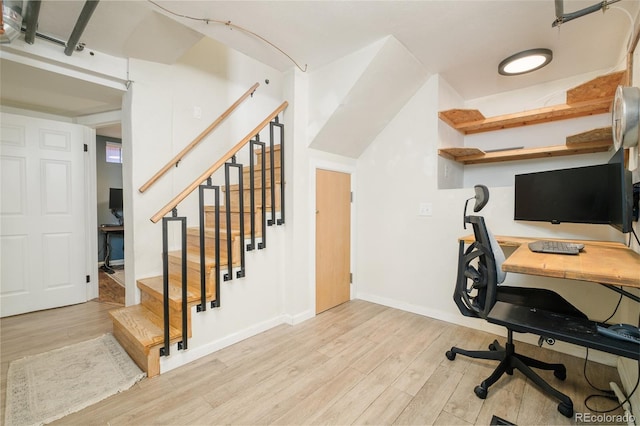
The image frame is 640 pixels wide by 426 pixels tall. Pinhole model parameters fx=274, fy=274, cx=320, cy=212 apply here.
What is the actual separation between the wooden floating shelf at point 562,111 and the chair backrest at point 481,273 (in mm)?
1484

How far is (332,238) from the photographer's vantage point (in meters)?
3.07

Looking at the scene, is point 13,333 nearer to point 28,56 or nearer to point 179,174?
point 179,174

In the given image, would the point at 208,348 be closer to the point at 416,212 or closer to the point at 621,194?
the point at 416,212

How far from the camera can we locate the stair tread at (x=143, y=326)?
71.8 inches

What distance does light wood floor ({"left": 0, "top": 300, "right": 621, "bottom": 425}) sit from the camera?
148 cm

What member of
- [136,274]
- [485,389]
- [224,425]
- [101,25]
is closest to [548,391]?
[485,389]

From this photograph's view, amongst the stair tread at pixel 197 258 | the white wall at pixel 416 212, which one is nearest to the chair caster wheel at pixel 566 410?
the white wall at pixel 416 212

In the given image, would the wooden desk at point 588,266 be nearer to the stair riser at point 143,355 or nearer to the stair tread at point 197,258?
the stair tread at point 197,258

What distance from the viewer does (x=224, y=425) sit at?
142cm

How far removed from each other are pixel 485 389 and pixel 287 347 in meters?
1.37

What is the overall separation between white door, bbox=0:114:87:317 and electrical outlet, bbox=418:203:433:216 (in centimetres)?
387

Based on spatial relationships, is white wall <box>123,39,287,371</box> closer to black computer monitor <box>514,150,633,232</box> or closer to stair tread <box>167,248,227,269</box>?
stair tread <box>167,248,227,269</box>

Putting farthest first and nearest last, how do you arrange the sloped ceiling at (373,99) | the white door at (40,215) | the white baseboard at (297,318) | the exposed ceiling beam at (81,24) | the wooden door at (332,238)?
the wooden door at (332,238) → the white door at (40,215) → the white baseboard at (297,318) → the sloped ceiling at (373,99) → the exposed ceiling beam at (81,24)

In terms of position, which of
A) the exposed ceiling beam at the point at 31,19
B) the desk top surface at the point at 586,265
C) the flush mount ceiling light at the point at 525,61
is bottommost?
the desk top surface at the point at 586,265
